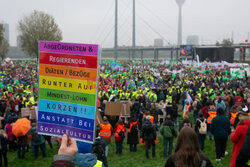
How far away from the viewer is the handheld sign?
293cm

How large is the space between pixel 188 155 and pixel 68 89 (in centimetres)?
152

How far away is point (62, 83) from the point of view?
3.05 m

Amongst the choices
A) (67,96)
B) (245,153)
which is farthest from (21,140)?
(245,153)

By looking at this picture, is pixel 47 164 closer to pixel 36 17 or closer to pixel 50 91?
pixel 50 91

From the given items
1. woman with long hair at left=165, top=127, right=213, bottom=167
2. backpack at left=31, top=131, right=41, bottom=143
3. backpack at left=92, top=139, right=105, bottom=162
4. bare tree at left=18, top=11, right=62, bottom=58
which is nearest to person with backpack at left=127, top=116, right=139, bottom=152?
backpack at left=31, top=131, right=41, bottom=143

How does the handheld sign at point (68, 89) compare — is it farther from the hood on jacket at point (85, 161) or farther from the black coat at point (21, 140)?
the black coat at point (21, 140)

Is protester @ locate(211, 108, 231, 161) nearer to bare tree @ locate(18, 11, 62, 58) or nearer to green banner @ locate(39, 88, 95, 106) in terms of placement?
green banner @ locate(39, 88, 95, 106)

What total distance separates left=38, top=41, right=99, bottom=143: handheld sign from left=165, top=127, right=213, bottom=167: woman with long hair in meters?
1.00

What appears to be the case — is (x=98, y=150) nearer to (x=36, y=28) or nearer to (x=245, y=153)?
(x=245, y=153)

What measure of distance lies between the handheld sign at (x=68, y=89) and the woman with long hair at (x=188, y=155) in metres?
1.00

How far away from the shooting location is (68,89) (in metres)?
3.03

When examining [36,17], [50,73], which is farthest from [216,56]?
[50,73]

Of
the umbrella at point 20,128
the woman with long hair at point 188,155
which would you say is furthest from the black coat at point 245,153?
the umbrella at point 20,128

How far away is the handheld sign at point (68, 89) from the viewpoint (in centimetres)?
293
